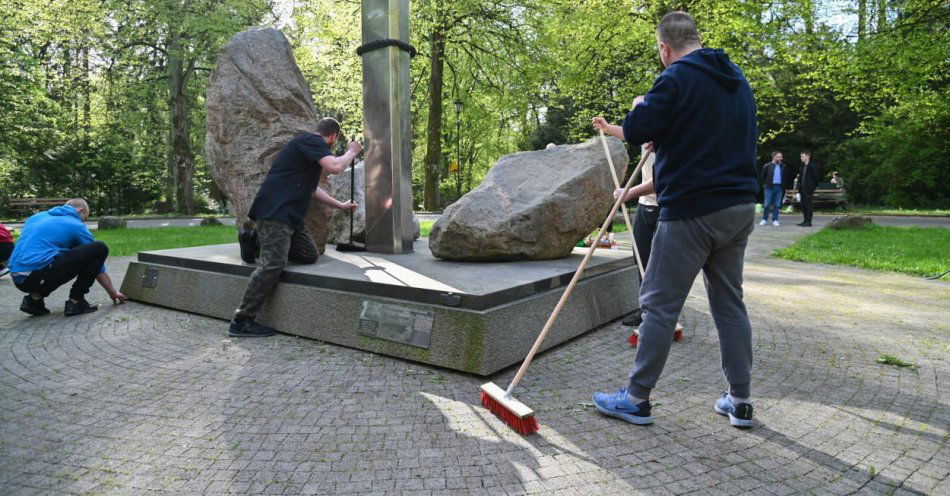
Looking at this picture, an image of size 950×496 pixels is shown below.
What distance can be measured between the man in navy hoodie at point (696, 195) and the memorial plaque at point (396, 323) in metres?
1.50

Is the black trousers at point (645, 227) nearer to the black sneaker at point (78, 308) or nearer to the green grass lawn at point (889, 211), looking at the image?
the black sneaker at point (78, 308)

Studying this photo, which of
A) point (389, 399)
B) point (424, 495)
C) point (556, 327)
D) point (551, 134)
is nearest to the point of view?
point (424, 495)

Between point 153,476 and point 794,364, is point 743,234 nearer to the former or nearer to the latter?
point 794,364

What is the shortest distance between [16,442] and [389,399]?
6.34 feet

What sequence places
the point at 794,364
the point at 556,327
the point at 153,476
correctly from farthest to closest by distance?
the point at 556,327 → the point at 794,364 → the point at 153,476

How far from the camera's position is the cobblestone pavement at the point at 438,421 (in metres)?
2.60

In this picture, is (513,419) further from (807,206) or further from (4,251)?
(807,206)

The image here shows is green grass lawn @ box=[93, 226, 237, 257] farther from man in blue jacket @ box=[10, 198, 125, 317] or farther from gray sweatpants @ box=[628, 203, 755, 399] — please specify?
gray sweatpants @ box=[628, 203, 755, 399]

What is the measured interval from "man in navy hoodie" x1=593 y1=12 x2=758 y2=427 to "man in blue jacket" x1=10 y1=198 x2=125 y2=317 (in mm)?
5510

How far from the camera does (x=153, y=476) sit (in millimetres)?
2631

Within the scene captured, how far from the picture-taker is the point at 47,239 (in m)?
5.77

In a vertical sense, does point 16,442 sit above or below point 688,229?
below

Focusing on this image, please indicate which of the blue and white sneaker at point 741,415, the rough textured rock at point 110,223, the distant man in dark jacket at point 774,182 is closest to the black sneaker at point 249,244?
the blue and white sneaker at point 741,415

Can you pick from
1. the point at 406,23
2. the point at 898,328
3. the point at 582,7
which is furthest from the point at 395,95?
the point at 582,7
